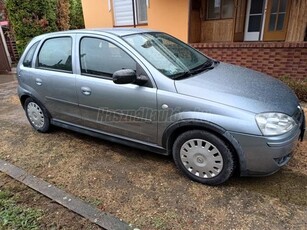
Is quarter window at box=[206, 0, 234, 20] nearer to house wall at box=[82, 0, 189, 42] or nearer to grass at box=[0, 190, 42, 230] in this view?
house wall at box=[82, 0, 189, 42]

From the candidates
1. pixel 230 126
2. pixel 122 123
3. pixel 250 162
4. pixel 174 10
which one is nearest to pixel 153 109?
pixel 122 123

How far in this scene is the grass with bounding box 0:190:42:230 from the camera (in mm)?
2295

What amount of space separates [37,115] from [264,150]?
11.1 ft

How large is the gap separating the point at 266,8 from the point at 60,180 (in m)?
7.32

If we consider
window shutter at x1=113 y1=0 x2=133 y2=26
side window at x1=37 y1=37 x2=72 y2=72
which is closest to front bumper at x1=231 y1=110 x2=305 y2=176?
side window at x1=37 y1=37 x2=72 y2=72

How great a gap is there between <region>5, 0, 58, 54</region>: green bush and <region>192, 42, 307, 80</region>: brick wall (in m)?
6.85

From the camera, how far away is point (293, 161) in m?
3.06

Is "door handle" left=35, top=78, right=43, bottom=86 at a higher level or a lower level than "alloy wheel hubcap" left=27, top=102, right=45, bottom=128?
higher

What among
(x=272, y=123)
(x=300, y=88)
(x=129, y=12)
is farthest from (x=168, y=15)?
(x=272, y=123)

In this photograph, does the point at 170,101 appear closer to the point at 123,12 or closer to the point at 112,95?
the point at 112,95

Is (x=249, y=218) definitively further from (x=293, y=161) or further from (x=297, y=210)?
(x=293, y=161)

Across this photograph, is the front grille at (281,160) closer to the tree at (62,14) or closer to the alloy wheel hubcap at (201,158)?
the alloy wheel hubcap at (201,158)

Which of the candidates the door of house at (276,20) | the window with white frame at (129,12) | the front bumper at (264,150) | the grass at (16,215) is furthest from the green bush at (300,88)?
the window with white frame at (129,12)

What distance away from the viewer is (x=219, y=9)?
805cm
